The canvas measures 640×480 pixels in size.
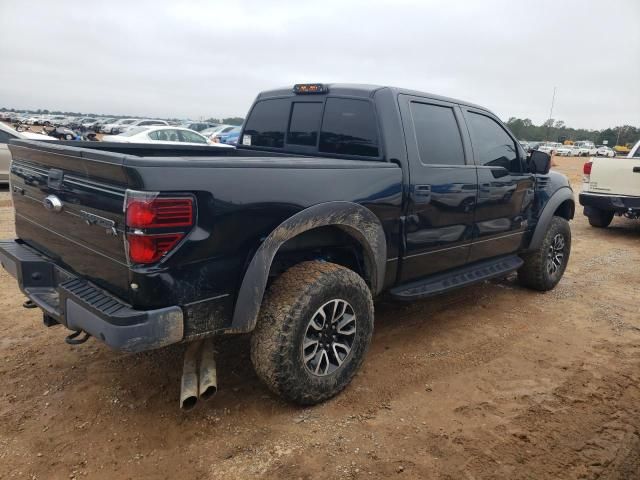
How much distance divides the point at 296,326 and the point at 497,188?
2.50 m

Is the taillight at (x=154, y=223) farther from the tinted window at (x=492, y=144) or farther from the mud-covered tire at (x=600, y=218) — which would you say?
the mud-covered tire at (x=600, y=218)

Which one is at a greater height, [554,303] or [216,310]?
[216,310]

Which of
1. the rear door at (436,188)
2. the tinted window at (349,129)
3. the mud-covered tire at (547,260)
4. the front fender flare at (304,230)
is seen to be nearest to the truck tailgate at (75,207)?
the front fender flare at (304,230)

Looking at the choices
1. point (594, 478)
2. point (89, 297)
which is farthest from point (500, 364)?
point (89, 297)

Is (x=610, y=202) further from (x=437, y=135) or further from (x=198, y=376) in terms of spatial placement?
(x=198, y=376)

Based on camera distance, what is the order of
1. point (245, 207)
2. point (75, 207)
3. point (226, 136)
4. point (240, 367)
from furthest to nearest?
point (226, 136) → point (240, 367) → point (75, 207) → point (245, 207)

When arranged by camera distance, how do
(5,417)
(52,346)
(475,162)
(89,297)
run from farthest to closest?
1. (475,162)
2. (52,346)
3. (5,417)
4. (89,297)

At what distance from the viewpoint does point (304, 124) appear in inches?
158

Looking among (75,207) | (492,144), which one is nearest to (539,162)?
(492,144)

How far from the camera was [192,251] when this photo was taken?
7.67 ft

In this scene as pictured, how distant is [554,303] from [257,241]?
3899 millimetres

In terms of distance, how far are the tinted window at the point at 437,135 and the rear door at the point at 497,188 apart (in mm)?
258

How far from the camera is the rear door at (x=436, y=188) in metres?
3.55

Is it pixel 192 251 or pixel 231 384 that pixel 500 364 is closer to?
pixel 231 384
